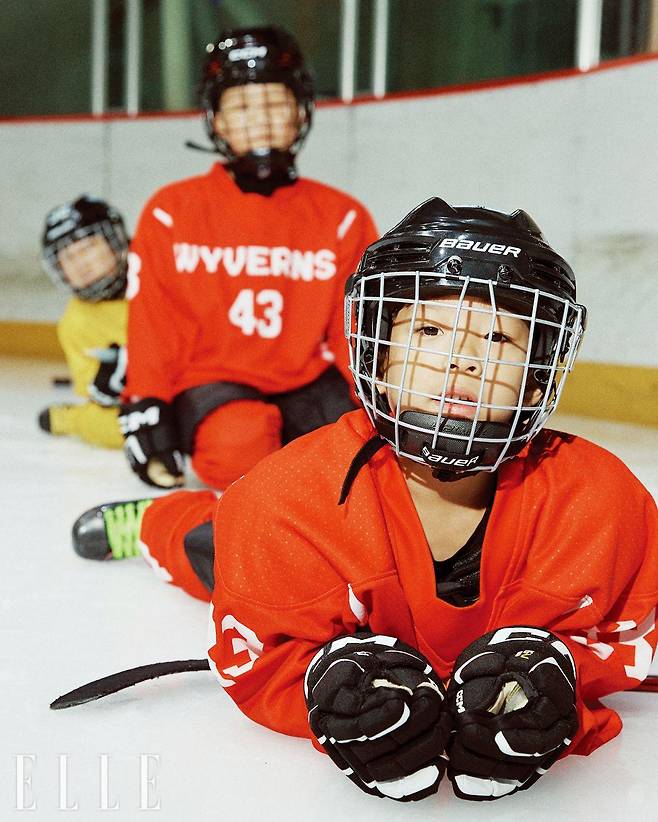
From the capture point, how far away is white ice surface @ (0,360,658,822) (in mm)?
913

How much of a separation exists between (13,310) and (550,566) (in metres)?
5.42

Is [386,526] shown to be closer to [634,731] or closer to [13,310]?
[634,731]

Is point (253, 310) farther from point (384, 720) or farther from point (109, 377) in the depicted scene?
point (384, 720)

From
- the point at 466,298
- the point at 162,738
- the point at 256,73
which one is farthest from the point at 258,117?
the point at 162,738

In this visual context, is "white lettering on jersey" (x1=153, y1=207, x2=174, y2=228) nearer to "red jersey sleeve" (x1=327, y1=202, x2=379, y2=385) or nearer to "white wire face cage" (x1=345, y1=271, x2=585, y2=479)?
"red jersey sleeve" (x1=327, y1=202, x2=379, y2=385)

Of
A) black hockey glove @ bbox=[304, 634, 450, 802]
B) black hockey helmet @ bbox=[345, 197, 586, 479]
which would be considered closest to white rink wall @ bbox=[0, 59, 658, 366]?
black hockey helmet @ bbox=[345, 197, 586, 479]

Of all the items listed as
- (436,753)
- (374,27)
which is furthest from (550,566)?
(374,27)

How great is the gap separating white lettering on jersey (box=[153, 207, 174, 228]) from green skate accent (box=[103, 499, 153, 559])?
0.79m

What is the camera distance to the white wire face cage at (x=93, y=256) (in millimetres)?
2994

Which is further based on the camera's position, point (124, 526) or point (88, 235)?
point (88, 235)

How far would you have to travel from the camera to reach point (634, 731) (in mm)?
1081

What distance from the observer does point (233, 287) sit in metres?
2.19

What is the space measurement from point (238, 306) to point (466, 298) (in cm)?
128

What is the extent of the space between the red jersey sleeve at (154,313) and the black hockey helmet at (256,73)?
0.74 feet
